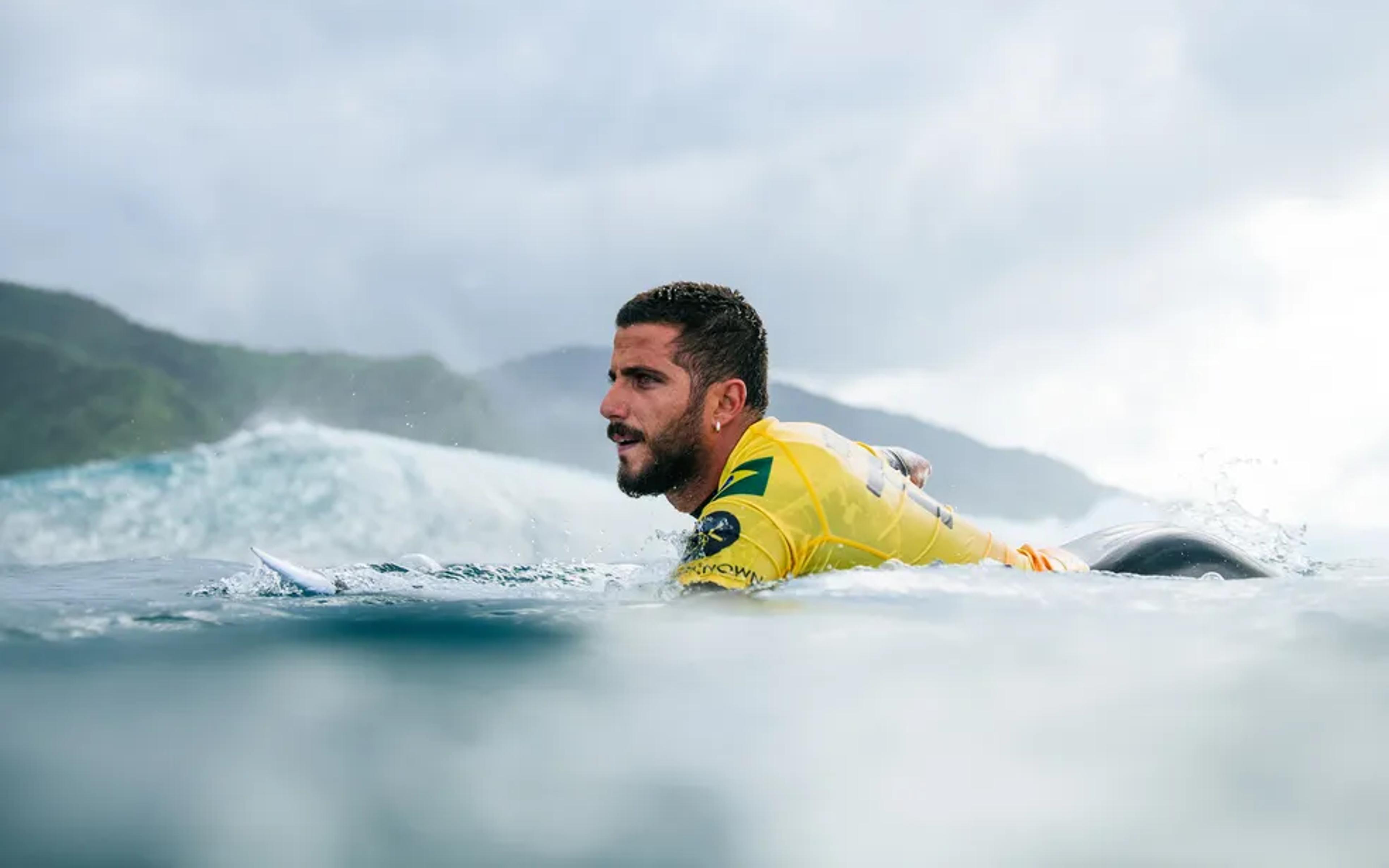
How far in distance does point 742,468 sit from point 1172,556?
2131 mm

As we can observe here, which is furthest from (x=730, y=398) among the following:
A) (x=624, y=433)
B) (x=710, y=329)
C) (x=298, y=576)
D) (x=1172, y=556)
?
(x=1172, y=556)

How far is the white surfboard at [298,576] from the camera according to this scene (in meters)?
3.63

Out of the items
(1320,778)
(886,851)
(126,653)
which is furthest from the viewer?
(126,653)

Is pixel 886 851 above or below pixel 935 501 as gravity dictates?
below

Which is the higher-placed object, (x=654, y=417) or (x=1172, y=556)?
(x=654, y=417)

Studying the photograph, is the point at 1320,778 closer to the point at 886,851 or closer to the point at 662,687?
the point at 886,851

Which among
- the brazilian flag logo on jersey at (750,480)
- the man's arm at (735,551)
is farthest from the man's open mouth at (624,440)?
the man's arm at (735,551)

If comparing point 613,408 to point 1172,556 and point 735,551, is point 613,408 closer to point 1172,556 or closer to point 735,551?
point 735,551

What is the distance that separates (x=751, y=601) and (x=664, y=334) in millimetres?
1566

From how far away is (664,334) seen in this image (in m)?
4.29

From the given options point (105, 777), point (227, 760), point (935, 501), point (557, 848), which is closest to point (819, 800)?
point (557, 848)

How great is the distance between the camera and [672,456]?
13.9 feet

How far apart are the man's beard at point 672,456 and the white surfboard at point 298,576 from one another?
113 cm

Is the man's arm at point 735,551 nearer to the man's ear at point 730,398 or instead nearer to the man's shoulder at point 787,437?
the man's shoulder at point 787,437
